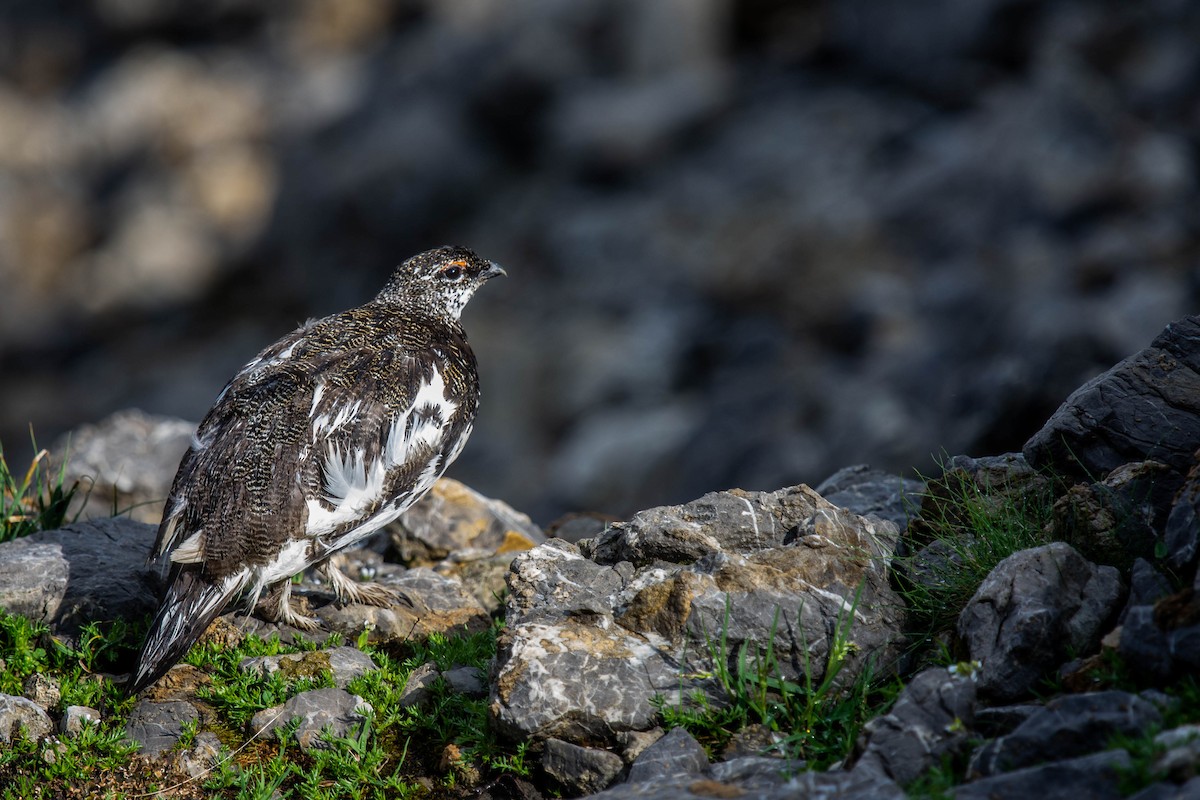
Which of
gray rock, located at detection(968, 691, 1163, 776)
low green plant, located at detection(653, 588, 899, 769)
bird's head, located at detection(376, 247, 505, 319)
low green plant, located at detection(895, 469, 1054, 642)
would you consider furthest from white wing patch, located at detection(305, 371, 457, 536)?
gray rock, located at detection(968, 691, 1163, 776)

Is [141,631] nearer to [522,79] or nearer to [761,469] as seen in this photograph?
[761,469]

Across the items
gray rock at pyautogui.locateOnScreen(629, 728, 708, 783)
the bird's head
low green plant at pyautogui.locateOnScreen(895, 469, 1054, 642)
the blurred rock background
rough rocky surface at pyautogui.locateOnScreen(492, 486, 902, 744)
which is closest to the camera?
gray rock at pyautogui.locateOnScreen(629, 728, 708, 783)

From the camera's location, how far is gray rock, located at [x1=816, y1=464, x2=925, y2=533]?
251 inches

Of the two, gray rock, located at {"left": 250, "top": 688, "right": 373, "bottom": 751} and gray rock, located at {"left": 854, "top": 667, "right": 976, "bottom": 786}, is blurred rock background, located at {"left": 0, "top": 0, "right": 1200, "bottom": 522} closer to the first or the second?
gray rock, located at {"left": 854, "top": 667, "right": 976, "bottom": 786}

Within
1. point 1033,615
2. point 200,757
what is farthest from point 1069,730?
point 200,757

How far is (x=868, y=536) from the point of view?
18.0 feet

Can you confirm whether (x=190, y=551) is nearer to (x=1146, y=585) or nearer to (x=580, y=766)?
(x=580, y=766)

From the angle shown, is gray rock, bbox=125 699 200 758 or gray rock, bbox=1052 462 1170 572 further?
gray rock, bbox=125 699 200 758

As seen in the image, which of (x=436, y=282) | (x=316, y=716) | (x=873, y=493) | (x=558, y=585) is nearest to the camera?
(x=316, y=716)

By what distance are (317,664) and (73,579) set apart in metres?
1.50

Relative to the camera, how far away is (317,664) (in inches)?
223

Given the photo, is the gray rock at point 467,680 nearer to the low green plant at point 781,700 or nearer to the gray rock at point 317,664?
the gray rock at point 317,664

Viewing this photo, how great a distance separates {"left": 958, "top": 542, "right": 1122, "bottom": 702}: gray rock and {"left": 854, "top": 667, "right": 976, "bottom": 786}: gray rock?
0.60ft

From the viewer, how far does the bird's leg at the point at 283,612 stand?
6121 millimetres
